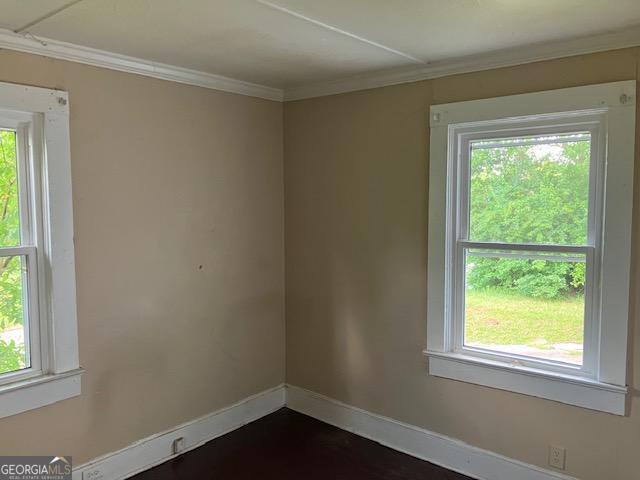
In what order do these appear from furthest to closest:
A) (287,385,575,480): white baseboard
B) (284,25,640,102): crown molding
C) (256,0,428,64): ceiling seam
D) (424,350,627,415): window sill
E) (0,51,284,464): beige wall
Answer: (287,385,575,480): white baseboard
(0,51,284,464): beige wall
(424,350,627,415): window sill
(284,25,640,102): crown molding
(256,0,428,64): ceiling seam

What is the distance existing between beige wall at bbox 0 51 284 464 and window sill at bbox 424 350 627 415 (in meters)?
1.38

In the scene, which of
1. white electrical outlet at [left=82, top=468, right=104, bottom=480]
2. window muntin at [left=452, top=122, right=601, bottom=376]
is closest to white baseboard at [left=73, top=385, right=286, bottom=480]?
white electrical outlet at [left=82, top=468, right=104, bottom=480]

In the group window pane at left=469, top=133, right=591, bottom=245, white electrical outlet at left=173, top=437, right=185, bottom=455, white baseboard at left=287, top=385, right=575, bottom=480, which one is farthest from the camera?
white electrical outlet at left=173, top=437, right=185, bottom=455

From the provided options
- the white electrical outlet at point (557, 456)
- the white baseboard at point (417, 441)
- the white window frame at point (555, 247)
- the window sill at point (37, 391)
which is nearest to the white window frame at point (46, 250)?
the window sill at point (37, 391)

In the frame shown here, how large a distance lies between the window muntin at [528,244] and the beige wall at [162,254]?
144cm

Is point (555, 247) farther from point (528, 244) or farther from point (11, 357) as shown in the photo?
point (11, 357)

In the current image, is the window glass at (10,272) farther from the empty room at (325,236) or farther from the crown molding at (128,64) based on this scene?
the crown molding at (128,64)

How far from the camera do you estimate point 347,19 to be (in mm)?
2107

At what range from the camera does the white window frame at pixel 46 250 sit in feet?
8.11

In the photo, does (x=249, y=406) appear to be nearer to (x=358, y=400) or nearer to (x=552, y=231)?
(x=358, y=400)

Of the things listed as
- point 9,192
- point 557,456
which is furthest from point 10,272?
point 557,456

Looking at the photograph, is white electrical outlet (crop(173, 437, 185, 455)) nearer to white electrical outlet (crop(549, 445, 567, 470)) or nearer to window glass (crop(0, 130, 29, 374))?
window glass (crop(0, 130, 29, 374))

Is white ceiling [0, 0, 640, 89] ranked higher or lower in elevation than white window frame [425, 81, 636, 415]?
higher

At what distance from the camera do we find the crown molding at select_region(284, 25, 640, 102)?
2330 millimetres
